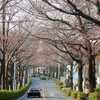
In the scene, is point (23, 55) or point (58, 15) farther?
point (23, 55)

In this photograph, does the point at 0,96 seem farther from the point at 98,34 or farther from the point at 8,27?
the point at 98,34

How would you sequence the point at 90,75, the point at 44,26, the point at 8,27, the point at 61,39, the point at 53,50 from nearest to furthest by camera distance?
1. the point at 44,26
2. the point at 61,39
3. the point at 90,75
4. the point at 8,27
5. the point at 53,50

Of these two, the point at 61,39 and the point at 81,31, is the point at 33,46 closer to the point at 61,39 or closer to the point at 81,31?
the point at 61,39

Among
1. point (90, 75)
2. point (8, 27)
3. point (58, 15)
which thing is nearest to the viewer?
point (58, 15)

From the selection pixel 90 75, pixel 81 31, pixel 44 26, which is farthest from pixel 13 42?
pixel 81 31

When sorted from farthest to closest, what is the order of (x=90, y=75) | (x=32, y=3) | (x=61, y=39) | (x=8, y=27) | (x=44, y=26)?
(x=8, y=27) < (x=90, y=75) < (x=61, y=39) < (x=44, y=26) < (x=32, y=3)

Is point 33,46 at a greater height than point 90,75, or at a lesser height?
greater

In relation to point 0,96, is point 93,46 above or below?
above

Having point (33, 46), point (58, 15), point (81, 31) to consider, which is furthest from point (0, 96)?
point (33, 46)

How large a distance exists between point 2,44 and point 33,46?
65.0ft

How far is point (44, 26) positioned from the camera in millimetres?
34062

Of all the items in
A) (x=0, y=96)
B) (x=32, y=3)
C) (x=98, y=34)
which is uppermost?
(x=32, y=3)

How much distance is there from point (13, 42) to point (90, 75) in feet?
44.4

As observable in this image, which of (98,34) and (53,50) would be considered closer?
(98,34)
